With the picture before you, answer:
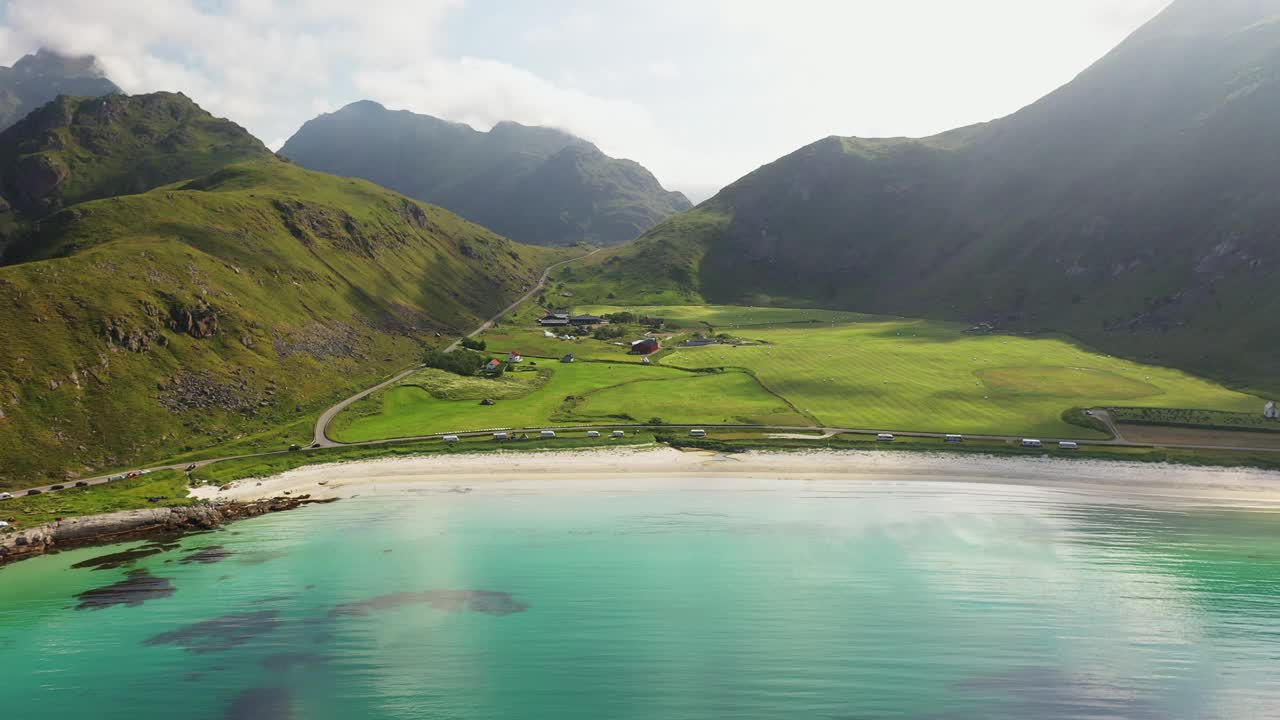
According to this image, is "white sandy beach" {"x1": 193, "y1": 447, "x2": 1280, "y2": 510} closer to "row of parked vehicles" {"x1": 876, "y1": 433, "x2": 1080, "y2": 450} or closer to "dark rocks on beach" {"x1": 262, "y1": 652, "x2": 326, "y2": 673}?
"row of parked vehicles" {"x1": 876, "y1": 433, "x2": 1080, "y2": 450}

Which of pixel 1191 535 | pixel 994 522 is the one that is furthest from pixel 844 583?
pixel 1191 535

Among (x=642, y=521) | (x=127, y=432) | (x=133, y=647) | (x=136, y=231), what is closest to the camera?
(x=133, y=647)

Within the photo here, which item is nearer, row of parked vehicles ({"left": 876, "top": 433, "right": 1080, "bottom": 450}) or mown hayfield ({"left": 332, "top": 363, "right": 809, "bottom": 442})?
row of parked vehicles ({"left": 876, "top": 433, "right": 1080, "bottom": 450})

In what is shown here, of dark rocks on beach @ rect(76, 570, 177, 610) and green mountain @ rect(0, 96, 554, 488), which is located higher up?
green mountain @ rect(0, 96, 554, 488)

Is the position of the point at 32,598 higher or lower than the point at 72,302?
lower

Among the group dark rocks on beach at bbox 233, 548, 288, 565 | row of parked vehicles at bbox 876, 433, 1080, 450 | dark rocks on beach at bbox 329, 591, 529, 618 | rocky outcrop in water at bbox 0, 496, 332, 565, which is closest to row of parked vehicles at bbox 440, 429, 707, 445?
rocky outcrop in water at bbox 0, 496, 332, 565

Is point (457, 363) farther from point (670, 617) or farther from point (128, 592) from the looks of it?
point (670, 617)

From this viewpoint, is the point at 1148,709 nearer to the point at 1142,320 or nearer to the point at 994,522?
the point at 994,522
